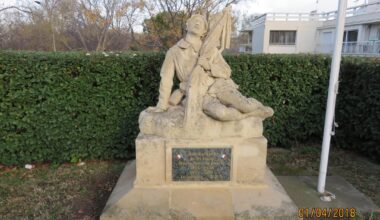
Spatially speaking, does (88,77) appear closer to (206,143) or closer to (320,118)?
(206,143)

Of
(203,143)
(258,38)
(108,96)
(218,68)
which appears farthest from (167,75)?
(258,38)

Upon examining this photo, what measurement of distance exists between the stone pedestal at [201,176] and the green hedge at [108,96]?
73.2 inches

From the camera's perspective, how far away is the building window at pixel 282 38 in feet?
97.4

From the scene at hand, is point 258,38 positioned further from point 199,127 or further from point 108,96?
point 199,127

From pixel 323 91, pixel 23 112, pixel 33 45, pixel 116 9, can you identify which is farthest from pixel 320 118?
pixel 33 45

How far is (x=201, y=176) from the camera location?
11.1ft

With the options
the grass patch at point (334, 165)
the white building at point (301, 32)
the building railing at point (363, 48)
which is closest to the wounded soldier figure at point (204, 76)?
the grass patch at point (334, 165)

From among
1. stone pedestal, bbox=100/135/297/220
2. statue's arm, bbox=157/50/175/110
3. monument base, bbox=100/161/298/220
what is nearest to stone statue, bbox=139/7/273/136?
statue's arm, bbox=157/50/175/110

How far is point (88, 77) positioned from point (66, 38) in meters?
21.7

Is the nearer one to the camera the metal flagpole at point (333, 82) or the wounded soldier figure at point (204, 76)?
the wounded soldier figure at point (204, 76)

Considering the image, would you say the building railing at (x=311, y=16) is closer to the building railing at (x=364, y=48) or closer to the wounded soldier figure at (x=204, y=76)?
the building railing at (x=364, y=48)

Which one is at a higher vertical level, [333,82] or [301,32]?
[301,32]

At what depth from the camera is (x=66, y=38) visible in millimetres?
24047
